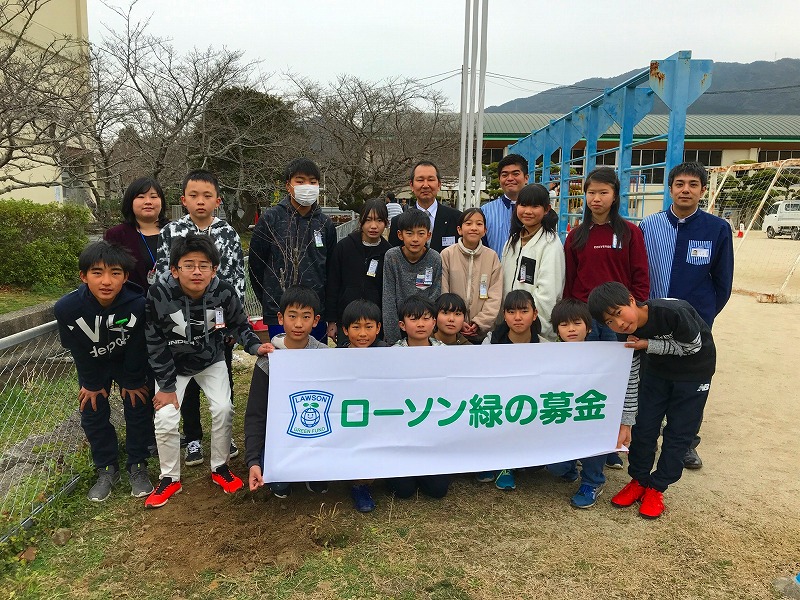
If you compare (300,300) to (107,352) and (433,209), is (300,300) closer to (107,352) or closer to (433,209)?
(107,352)

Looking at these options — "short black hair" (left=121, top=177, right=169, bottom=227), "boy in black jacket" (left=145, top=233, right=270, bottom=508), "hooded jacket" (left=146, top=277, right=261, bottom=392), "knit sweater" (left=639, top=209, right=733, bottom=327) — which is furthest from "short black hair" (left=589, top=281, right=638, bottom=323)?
"short black hair" (left=121, top=177, right=169, bottom=227)

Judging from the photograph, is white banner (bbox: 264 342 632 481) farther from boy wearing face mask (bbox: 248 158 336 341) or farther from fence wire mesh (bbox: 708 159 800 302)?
fence wire mesh (bbox: 708 159 800 302)

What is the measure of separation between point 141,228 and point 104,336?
1.02 metres

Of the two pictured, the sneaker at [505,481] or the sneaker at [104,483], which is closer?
the sneaker at [104,483]

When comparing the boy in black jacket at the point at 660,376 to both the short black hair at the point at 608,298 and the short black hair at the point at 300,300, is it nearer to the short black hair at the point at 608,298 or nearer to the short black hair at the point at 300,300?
the short black hair at the point at 608,298

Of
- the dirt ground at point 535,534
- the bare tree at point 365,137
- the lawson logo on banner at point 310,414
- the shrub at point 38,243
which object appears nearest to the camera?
the dirt ground at point 535,534

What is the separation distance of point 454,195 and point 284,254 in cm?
2693

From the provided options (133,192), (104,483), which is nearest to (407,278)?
(133,192)

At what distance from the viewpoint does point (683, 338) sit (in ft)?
9.72

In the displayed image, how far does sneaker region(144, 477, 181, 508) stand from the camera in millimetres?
3174

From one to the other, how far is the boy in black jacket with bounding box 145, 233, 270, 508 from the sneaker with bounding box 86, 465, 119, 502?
0.30 meters

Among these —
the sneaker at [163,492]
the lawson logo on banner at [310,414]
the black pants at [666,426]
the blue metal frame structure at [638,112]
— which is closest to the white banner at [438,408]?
the lawson logo on banner at [310,414]

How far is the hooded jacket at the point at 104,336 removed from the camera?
3082 mm

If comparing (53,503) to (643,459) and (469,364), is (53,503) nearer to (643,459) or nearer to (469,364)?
(469,364)
